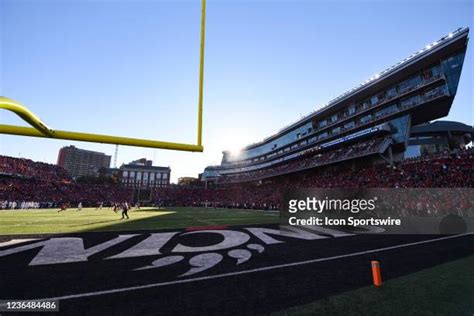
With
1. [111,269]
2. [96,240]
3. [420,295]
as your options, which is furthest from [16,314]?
[420,295]

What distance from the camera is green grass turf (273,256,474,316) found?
12.0ft

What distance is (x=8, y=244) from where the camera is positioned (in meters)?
8.07

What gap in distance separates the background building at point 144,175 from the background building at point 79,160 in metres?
86.7

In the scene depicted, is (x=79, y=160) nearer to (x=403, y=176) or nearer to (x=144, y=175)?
(x=144, y=175)

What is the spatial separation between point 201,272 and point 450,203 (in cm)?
2134

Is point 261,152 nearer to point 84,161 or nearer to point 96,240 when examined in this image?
point 96,240

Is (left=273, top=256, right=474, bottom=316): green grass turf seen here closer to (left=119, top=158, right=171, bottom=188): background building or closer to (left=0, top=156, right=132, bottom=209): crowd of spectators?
(left=0, top=156, right=132, bottom=209): crowd of spectators

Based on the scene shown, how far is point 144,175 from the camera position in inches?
4008

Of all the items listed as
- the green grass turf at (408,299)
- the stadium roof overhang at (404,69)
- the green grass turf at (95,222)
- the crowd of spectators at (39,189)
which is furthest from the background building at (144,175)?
the green grass turf at (408,299)

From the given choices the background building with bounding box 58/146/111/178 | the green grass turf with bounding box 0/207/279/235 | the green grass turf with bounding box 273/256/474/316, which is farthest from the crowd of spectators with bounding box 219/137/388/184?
the background building with bounding box 58/146/111/178

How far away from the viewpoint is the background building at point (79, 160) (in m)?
172

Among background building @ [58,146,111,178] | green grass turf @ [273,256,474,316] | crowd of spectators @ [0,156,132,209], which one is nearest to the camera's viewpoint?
green grass turf @ [273,256,474,316]

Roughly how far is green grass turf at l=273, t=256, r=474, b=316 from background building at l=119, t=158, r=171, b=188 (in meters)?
101

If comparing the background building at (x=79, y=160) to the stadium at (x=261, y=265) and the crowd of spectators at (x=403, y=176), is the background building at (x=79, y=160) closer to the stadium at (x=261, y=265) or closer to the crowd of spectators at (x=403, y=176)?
the crowd of spectators at (x=403, y=176)
